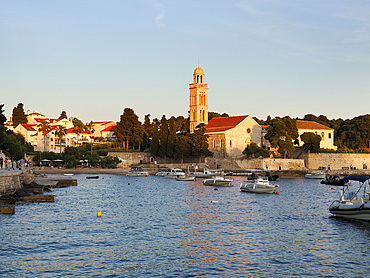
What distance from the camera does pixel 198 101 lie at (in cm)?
12112

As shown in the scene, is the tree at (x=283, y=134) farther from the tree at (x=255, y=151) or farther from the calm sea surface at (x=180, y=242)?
the calm sea surface at (x=180, y=242)

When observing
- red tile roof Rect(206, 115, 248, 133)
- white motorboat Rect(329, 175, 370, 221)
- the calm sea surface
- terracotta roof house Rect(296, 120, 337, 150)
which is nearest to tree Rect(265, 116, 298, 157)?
red tile roof Rect(206, 115, 248, 133)

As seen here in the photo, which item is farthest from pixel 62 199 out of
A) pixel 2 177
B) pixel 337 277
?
pixel 337 277

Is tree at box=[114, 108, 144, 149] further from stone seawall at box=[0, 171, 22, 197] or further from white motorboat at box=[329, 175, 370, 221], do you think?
white motorboat at box=[329, 175, 370, 221]

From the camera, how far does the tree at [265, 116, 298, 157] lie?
99062 mm

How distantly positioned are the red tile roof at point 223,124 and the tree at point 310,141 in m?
15.8

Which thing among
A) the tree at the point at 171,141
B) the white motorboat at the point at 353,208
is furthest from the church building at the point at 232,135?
the white motorboat at the point at 353,208

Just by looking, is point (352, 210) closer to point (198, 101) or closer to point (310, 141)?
point (310, 141)

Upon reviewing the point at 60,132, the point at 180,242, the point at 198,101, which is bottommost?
the point at 180,242

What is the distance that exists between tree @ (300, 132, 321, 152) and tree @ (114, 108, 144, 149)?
134 ft

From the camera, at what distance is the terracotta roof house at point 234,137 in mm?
108812

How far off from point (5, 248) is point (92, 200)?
2245 centimetres

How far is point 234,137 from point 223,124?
7.16 m

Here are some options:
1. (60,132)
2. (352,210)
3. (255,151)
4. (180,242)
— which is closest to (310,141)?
(255,151)
